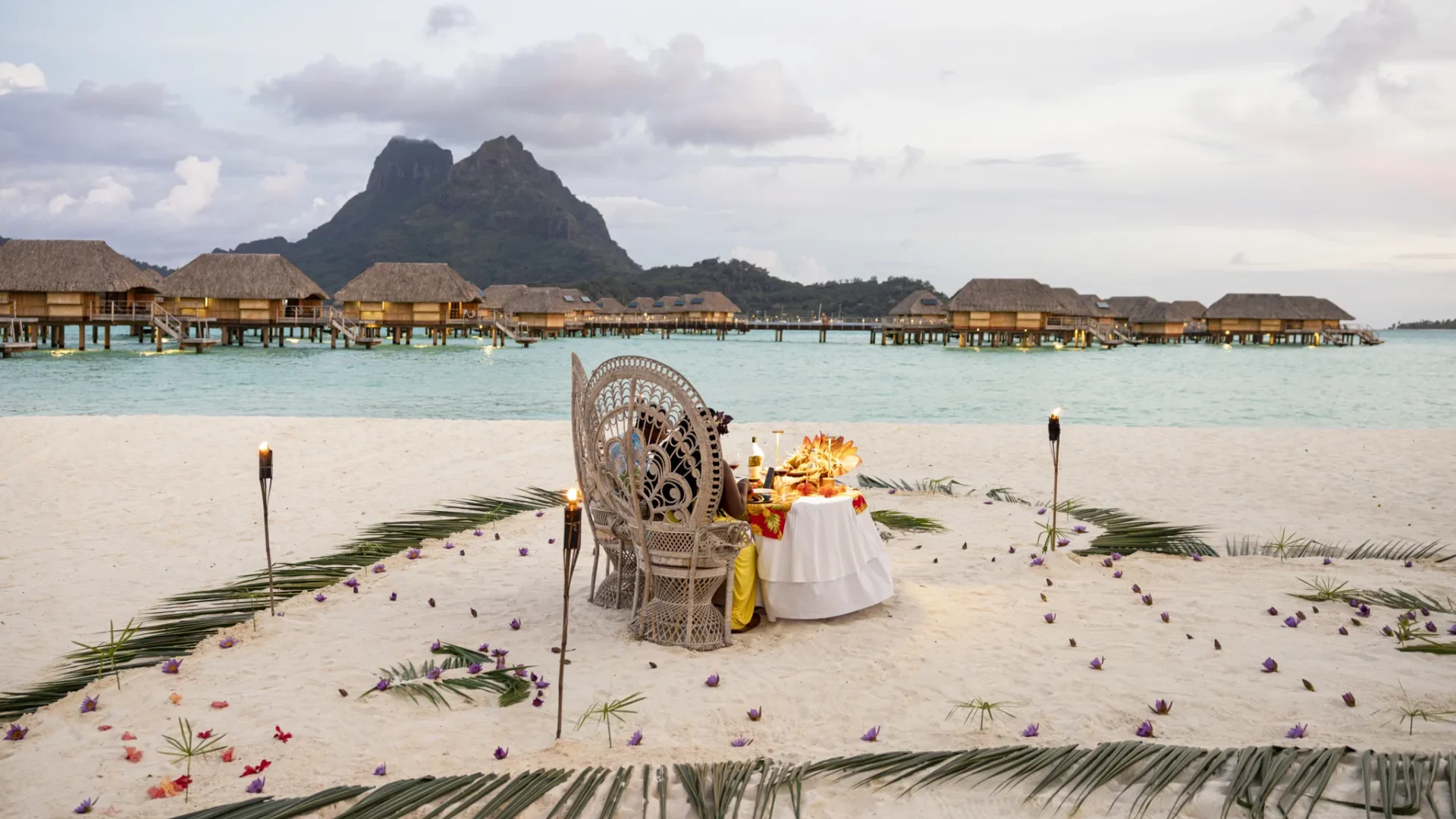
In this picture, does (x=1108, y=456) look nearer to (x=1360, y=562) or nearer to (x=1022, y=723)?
(x=1360, y=562)

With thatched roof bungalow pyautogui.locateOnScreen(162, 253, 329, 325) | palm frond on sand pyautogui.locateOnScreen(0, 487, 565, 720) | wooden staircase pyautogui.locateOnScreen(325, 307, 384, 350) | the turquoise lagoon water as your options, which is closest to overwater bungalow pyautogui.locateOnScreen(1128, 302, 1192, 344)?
the turquoise lagoon water

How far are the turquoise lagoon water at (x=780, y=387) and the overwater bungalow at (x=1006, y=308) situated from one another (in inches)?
128

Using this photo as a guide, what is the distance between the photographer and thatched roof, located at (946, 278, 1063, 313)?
63.0m

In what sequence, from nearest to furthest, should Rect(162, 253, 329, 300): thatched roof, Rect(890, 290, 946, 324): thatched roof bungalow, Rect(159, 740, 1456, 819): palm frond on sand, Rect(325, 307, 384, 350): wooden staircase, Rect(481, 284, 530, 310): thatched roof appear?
Rect(159, 740, 1456, 819): palm frond on sand → Rect(162, 253, 329, 300): thatched roof → Rect(325, 307, 384, 350): wooden staircase → Rect(481, 284, 530, 310): thatched roof → Rect(890, 290, 946, 324): thatched roof bungalow

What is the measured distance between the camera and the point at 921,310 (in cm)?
8244

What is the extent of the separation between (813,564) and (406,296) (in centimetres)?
5440

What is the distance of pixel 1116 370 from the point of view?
50500 millimetres

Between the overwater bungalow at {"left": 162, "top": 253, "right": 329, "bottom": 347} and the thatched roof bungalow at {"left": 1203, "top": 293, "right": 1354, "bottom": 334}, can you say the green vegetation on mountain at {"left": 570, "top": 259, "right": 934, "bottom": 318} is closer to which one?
the thatched roof bungalow at {"left": 1203, "top": 293, "right": 1354, "bottom": 334}

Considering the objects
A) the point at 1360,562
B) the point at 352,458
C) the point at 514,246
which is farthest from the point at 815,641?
the point at 514,246

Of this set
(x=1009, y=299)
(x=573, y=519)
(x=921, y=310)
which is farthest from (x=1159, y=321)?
(x=573, y=519)

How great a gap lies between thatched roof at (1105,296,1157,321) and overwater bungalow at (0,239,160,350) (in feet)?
269

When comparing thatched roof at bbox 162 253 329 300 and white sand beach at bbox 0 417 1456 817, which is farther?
thatched roof at bbox 162 253 329 300

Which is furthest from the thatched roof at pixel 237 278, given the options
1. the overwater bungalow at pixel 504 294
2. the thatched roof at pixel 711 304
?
the thatched roof at pixel 711 304

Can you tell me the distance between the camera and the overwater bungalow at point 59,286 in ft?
138
